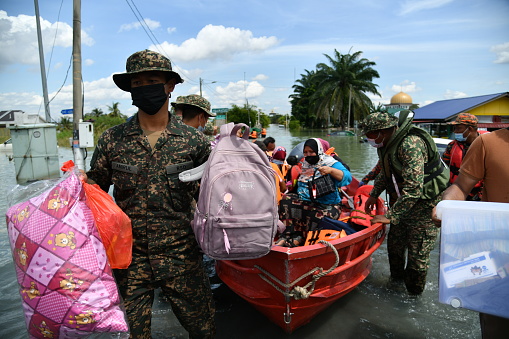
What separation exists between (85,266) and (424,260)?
3291 millimetres

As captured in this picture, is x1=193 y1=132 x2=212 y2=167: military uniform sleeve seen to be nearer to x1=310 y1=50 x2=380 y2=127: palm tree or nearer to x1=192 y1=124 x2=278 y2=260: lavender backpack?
x1=192 y1=124 x2=278 y2=260: lavender backpack

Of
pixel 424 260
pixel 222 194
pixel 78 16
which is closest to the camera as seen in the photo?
pixel 222 194

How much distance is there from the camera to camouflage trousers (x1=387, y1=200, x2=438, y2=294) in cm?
346

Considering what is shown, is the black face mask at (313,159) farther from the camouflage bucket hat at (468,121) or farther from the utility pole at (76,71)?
the utility pole at (76,71)

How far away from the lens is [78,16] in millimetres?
7871

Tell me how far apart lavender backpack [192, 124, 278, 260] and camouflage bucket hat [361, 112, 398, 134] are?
68.3 inches

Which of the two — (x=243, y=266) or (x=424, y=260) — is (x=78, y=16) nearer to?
(x=243, y=266)

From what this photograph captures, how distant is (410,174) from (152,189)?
2378 mm

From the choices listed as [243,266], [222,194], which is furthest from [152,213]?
[243,266]

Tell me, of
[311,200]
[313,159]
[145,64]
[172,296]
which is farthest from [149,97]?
[311,200]

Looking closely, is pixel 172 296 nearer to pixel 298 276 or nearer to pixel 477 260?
pixel 298 276

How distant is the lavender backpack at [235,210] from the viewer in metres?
1.92

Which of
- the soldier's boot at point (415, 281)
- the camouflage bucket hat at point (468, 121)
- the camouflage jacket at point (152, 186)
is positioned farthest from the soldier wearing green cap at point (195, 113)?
the camouflage bucket hat at point (468, 121)

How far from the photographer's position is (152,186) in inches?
80.0
